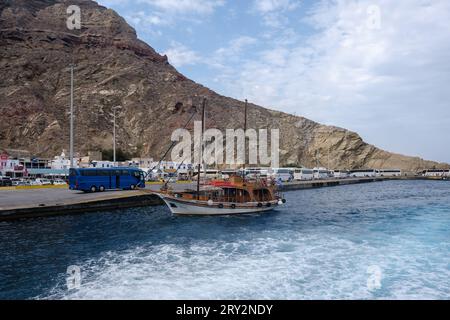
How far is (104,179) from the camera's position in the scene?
43375 millimetres

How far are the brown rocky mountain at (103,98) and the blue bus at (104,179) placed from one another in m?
60.6

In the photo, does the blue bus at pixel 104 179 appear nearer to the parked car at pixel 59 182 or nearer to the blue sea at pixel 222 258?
the parked car at pixel 59 182

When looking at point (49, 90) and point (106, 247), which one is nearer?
point (106, 247)

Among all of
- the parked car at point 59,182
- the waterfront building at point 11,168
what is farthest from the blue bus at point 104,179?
the waterfront building at point 11,168

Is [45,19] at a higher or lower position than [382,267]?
higher

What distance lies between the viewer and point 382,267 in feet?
55.6

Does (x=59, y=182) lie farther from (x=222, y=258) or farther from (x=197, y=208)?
(x=222, y=258)

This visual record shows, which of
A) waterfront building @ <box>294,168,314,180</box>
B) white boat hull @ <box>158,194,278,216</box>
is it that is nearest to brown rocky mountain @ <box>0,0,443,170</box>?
waterfront building @ <box>294,168,314,180</box>

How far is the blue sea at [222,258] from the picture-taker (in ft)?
45.0

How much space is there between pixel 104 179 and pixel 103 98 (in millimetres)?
82394

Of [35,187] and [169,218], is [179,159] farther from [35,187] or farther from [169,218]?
[169,218]

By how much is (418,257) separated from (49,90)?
126m

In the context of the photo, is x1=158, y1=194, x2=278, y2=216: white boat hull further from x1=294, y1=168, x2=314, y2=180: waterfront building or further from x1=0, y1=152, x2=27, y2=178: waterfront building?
x1=294, y1=168, x2=314, y2=180: waterfront building
